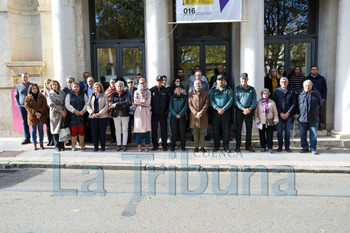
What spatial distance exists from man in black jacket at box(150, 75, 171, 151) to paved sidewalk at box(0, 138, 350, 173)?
1.38ft

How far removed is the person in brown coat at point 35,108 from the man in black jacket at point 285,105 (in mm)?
7208

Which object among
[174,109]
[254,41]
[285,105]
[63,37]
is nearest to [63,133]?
[63,37]

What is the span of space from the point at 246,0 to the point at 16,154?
8464 millimetres

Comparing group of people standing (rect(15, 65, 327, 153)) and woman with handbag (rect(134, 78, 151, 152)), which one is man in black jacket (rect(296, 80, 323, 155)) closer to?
group of people standing (rect(15, 65, 327, 153))

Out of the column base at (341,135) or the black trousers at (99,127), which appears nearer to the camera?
the black trousers at (99,127)

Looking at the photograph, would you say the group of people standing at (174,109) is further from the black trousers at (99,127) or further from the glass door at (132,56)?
the glass door at (132,56)

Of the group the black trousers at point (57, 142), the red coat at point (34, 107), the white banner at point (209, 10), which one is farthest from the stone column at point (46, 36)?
the white banner at point (209, 10)

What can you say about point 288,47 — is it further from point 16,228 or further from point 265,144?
point 16,228

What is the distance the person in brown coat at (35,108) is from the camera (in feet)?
29.7

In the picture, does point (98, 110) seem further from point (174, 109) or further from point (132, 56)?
point (132, 56)

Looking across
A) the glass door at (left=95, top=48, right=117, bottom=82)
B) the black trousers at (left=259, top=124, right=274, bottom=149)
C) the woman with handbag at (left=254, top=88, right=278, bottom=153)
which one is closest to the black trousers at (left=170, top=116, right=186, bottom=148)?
the woman with handbag at (left=254, top=88, right=278, bottom=153)

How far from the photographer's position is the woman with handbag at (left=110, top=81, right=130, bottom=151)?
8.81 meters

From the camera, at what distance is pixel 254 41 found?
9453 millimetres

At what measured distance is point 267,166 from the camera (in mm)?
7215
